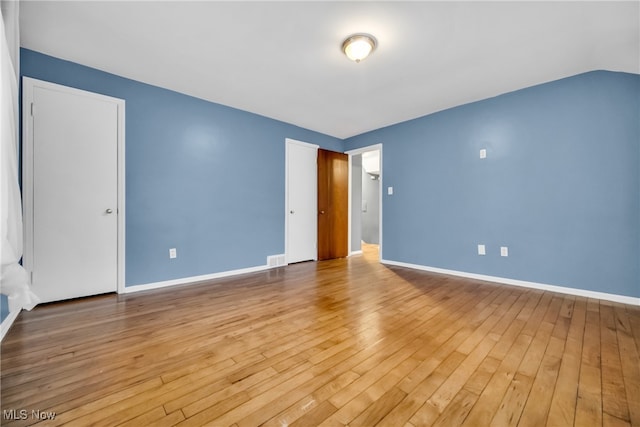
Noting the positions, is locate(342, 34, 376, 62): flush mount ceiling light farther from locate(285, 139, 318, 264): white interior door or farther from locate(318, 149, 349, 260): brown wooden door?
locate(318, 149, 349, 260): brown wooden door

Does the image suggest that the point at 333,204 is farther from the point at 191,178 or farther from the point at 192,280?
the point at 192,280

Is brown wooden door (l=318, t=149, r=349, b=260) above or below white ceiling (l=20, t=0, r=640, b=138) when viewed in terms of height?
below

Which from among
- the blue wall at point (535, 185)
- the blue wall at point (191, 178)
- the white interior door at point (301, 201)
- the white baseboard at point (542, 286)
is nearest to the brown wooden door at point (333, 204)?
the white interior door at point (301, 201)

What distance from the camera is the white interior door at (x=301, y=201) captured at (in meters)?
4.28

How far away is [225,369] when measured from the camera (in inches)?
56.5

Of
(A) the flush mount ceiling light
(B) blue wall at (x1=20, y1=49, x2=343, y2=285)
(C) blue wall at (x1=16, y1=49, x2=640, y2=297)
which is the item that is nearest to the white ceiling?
(A) the flush mount ceiling light

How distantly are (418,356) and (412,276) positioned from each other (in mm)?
2059

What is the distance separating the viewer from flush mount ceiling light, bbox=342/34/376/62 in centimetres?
210

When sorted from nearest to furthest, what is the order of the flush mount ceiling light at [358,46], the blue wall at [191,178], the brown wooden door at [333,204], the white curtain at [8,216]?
the white curtain at [8,216] → the flush mount ceiling light at [358,46] → the blue wall at [191,178] → the brown wooden door at [333,204]

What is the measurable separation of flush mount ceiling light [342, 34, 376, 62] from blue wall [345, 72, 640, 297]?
208cm

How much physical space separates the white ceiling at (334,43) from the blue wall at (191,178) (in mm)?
190

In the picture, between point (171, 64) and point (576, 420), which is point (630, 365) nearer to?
point (576, 420)

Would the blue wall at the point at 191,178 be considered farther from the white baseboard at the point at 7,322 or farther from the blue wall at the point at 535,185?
the blue wall at the point at 535,185

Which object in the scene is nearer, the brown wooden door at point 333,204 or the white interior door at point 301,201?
the white interior door at point 301,201
